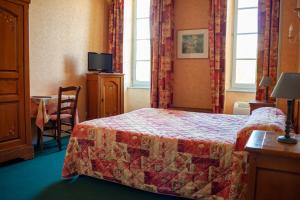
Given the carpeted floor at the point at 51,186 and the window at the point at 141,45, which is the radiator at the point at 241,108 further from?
the carpeted floor at the point at 51,186

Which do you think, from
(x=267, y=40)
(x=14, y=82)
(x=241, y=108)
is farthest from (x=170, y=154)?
(x=267, y=40)

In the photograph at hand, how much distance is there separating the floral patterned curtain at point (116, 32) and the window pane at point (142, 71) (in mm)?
468

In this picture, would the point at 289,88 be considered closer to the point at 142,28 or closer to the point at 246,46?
the point at 246,46

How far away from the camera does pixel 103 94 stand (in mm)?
5270

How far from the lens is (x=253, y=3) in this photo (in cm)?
505

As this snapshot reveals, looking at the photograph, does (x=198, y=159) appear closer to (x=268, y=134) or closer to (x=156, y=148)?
(x=156, y=148)

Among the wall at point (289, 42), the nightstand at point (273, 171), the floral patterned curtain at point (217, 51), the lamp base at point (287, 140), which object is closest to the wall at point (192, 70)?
the floral patterned curtain at point (217, 51)

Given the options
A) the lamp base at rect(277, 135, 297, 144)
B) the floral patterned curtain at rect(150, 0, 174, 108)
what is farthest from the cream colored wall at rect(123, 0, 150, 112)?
the lamp base at rect(277, 135, 297, 144)

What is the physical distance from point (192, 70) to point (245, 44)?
1.10m

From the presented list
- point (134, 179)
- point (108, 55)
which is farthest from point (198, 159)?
point (108, 55)

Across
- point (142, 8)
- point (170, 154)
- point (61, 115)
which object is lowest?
point (170, 154)

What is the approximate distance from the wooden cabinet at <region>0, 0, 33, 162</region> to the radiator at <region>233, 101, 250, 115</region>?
341cm

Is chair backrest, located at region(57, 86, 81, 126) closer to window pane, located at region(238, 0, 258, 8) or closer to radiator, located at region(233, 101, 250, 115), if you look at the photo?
radiator, located at region(233, 101, 250, 115)

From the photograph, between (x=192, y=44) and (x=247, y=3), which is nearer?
(x=247, y=3)
